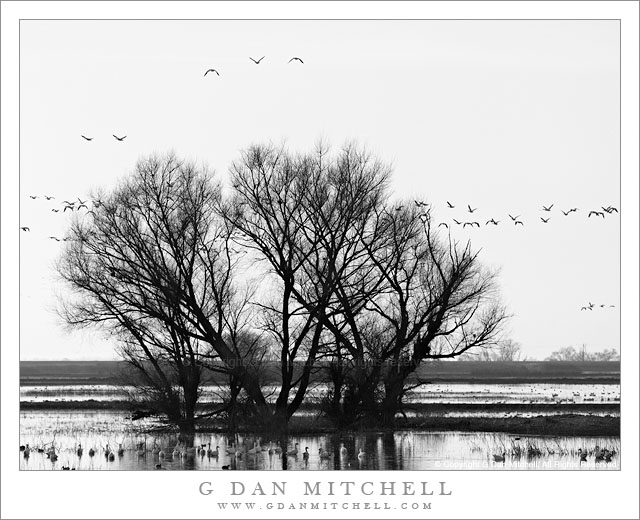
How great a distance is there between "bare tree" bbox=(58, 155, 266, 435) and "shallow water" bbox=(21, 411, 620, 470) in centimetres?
203

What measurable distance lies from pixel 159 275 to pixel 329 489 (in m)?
11.4

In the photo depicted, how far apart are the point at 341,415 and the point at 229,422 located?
3.45 meters

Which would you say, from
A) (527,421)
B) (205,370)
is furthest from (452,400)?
(205,370)

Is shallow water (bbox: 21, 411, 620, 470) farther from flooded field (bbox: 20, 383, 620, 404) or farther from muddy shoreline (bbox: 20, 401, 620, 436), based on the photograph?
flooded field (bbox: 20, 383, 620, 404)

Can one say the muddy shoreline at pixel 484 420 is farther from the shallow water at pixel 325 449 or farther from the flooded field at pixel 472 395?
the flooded field at pixel 472 395

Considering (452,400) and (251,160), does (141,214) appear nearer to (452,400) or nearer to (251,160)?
(251,160)

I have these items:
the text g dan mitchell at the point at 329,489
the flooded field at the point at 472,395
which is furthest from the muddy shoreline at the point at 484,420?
the text g dan mitchell at the point at 329,489

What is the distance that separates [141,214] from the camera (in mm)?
26031

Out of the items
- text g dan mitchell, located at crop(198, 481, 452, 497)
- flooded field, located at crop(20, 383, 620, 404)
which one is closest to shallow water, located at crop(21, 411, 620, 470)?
text g dan mitchell, located at crop(198, 481, 452, 497)


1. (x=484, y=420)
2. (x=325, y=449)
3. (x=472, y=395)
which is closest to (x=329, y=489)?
(x=325, y=449)

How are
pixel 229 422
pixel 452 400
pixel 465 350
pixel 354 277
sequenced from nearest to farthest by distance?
pixel 229 422
pixel 354 277
pixel 465 350
pixel 452 400

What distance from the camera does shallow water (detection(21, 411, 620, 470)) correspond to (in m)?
21.0

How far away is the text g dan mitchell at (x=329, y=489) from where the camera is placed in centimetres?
1550

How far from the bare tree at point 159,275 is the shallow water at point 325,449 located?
6.65 feet
